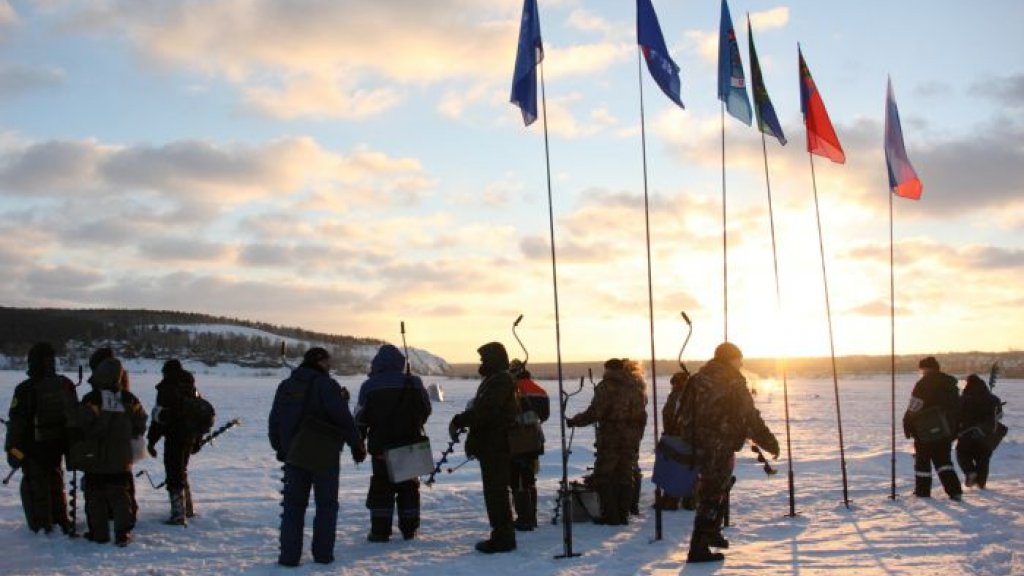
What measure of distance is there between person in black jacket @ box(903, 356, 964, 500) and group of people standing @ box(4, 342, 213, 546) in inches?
346

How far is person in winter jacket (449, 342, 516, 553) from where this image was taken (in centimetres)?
851

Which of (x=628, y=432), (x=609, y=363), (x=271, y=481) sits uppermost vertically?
(x=609, y=363)

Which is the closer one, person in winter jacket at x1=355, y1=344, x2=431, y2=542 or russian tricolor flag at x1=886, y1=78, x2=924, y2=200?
person in winter jacket at x1=355, y1=344, x2=431, y2=542

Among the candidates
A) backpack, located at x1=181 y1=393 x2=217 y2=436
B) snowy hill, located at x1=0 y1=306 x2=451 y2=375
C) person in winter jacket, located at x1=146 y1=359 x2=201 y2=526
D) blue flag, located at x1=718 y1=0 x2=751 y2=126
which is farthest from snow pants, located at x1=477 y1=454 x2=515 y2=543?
snowy hill, located at x1=0 y1=306 x2=451 y2=375

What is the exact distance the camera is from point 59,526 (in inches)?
370

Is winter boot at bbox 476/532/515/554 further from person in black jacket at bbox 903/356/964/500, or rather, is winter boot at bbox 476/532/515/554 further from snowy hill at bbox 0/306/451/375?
snowy hill at bbox 0/306/451/375

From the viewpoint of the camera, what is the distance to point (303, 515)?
26.1ft

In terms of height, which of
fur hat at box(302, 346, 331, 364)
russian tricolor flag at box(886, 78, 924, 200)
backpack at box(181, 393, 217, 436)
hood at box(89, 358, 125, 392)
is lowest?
backpack at box(181, 393, 217, 436)

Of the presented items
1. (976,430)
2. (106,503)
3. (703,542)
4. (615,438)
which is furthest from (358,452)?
(976,430)

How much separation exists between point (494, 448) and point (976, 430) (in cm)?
805

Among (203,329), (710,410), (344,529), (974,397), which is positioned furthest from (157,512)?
(203,329)

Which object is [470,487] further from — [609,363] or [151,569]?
[151,569]

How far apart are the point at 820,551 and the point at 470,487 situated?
615cm

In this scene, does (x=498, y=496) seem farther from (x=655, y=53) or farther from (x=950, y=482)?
(x=950, y=482)
